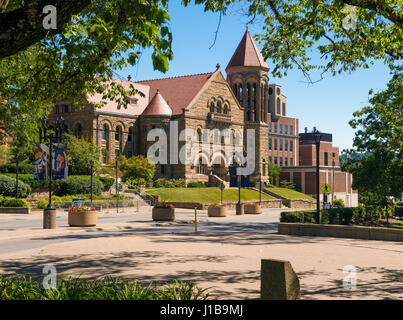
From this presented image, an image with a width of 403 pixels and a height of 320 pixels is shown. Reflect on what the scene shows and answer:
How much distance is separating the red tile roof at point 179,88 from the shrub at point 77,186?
887 inches

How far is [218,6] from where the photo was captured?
1244 centimetres

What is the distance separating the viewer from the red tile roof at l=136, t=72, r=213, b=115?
70.2 meters

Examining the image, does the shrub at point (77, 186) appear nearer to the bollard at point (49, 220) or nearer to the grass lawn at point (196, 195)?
the grass lawn at point (196, 195)

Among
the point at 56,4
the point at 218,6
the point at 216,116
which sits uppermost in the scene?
the point at 216,116

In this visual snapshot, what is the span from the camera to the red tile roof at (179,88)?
70250 mm

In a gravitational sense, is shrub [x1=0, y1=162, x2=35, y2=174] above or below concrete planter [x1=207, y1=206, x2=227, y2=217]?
above

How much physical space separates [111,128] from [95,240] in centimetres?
4874

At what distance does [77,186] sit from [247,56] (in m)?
42.7

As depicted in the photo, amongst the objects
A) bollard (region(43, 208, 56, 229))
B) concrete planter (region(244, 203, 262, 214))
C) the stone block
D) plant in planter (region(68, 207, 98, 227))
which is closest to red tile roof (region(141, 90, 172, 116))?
concrete planter (region(244, 203, 262, 214))

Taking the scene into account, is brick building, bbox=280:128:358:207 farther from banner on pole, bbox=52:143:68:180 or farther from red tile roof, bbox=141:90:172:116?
banner on pole, bbox=52:143:68:180

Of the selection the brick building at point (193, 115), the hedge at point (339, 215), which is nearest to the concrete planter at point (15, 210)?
the brick building at point (193, 115)

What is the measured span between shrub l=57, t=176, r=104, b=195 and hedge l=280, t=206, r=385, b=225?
92.7ft
